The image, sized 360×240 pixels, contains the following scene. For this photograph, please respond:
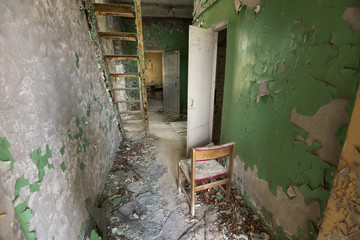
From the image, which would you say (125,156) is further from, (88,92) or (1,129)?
(1,129)

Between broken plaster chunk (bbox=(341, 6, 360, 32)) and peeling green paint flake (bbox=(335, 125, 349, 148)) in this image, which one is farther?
peeling green paint flake (bbox=(335, 125, 349, 148))

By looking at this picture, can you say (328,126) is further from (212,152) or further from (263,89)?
(212,152)

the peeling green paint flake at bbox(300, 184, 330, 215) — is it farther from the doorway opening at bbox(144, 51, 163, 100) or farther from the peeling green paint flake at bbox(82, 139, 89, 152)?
the doorway opening at bbox(144, 51, 163, 100)

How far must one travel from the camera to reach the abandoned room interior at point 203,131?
0.89 metres

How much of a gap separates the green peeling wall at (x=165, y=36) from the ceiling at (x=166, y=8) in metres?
0.23

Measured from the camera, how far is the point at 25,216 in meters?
0.89

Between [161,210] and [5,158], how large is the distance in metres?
1.52

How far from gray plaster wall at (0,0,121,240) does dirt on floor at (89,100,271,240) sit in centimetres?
33

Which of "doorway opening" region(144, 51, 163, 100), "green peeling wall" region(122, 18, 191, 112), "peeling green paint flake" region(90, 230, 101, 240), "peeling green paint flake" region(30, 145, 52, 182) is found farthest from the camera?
"doorway opening" region(144, 51, 163, 100)

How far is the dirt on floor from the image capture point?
1.62m

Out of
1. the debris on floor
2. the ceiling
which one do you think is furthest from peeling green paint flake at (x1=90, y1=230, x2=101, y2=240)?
the ceiling

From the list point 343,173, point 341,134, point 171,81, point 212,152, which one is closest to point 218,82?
point 212,152

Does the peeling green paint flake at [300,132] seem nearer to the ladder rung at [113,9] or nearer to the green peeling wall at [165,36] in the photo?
the ladder rung at [113,9]

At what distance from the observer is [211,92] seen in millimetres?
2758
